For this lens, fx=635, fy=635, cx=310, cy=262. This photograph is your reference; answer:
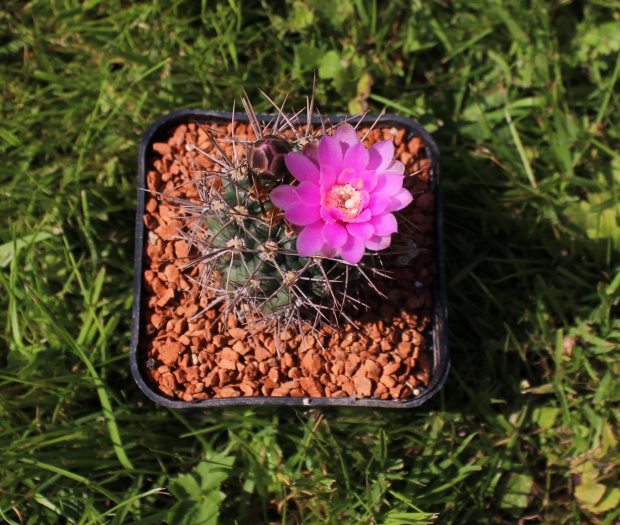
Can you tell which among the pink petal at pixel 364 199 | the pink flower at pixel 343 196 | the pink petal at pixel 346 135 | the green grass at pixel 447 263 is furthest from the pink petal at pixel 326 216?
the green grass at pixel 447 263

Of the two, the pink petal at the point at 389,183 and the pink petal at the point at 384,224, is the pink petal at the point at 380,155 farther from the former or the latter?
the pink petal at the point at 384,224

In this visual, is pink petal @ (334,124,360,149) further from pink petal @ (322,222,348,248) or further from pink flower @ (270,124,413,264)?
pink petal @ (322,222,348,248)

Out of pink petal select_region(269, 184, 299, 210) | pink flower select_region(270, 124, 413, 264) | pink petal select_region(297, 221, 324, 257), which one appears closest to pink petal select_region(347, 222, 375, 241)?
pink flower select_region(270, 124, 413, 264)

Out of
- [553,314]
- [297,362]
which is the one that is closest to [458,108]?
[553,314]

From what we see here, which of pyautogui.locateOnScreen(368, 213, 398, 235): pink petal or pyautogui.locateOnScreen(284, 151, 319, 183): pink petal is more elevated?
pyautogui.locateOnScreen(284, 151, 319, 183): pink petal

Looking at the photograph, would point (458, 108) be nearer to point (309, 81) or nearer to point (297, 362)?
point (309, 81)
